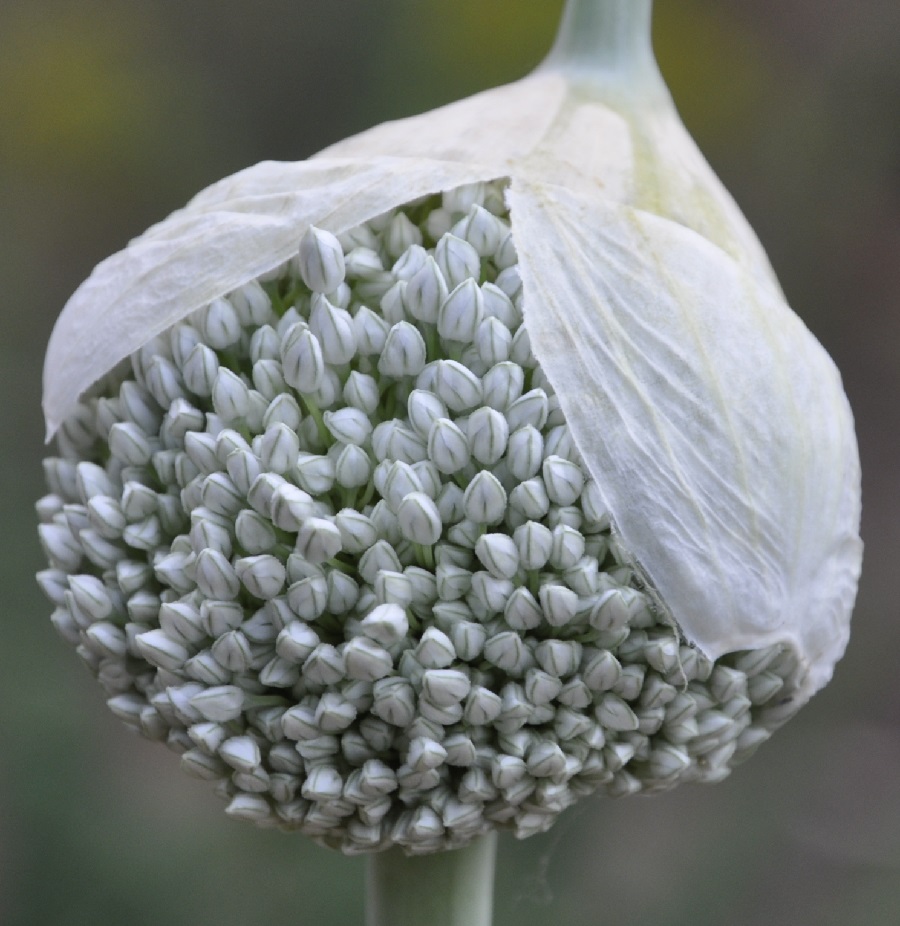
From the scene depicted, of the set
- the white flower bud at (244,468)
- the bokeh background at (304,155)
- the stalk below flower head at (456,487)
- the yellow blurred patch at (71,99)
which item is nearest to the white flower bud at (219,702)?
the stalk below flower head at (456,487)

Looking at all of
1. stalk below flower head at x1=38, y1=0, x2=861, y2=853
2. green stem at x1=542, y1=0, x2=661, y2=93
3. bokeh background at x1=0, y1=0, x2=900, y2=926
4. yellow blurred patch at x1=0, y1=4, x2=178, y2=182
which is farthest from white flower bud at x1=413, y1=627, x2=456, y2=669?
yellow blurred patch at x1=0, y1=4, x2=178, y2=182

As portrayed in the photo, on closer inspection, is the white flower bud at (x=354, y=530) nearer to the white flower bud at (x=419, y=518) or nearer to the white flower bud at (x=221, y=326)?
the white flower bud at (x=419, y=518)

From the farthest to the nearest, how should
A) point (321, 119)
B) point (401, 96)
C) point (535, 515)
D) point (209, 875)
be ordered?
point (321, 119)
point (401, 96)
point (209, 875)
point (535, 515)

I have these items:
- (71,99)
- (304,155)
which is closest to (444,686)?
(304,155)

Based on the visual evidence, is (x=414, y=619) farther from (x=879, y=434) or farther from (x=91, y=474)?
(x=879, y=434)

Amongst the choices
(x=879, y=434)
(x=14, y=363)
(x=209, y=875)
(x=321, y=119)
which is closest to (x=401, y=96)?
(x=321, y=119)

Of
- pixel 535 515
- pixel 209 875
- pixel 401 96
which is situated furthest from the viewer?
pixel 401 96

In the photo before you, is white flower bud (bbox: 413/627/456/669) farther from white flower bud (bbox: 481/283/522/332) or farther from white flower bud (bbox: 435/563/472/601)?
white flower bud (bbox: 481/283/522/332)
